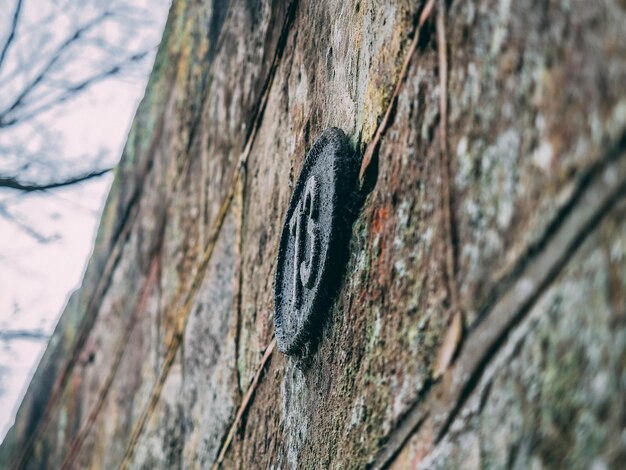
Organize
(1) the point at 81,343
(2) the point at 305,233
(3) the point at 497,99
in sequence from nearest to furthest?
(3) the point at 497,99, (2) the point at 305,233, (1) the point at 81,343

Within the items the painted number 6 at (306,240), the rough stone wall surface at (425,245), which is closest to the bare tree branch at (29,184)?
the rough stone wall surface at (425,245)

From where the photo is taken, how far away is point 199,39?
2.11m

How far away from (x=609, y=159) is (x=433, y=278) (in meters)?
0.24

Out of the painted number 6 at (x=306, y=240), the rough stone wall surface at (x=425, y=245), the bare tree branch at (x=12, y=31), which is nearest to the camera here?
the rough stone wall surface at (x=425, y=245)

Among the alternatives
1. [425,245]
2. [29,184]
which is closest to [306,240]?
[425,245]

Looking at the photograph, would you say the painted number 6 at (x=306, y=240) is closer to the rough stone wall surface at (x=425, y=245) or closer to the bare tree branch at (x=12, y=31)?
the rough stone wall surface at (x=425, y=245)

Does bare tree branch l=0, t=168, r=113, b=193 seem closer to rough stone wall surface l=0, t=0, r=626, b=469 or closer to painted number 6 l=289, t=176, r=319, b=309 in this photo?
rough stone wall surface l=0, t=0, r=626, b=469

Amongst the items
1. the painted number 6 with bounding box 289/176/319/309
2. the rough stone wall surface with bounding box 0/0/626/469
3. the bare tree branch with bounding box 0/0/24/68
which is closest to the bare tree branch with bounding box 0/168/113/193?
the bare tree branch with bounding box 0/0/24/68

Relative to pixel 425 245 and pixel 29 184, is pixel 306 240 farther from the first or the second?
pixel 29 184

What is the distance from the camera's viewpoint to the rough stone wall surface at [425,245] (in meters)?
0.46

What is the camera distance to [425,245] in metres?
0.69

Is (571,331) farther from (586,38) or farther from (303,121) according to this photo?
(303,121)

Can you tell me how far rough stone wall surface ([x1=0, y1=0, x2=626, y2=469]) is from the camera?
0.46m

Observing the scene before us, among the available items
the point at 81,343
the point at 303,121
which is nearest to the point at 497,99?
the point at 303,121
